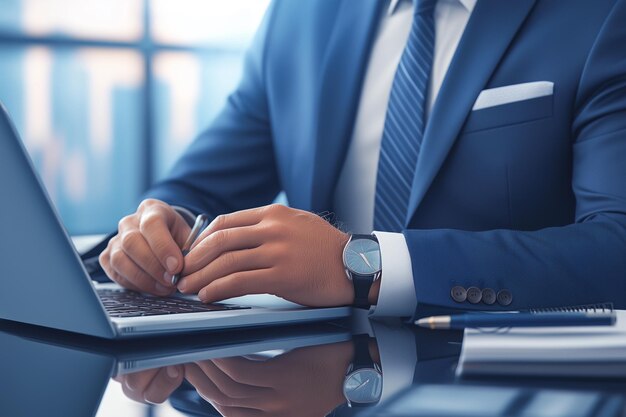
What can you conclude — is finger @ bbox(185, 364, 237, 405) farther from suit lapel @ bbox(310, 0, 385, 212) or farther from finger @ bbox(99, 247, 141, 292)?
suit lapel @ bbox(310, 0, 385, 212)

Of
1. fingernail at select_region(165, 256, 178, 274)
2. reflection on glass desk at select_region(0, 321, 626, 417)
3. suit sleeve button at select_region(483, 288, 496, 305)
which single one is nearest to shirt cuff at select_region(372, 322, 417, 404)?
reflection on glass desk at select_region(0, 321, 626, 417)

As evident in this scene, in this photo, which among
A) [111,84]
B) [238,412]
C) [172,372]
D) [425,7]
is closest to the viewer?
[238,412]

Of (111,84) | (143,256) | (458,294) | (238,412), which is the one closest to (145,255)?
(143,256)

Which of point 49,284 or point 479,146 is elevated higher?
point 49,284

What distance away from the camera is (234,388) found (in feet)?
1.63

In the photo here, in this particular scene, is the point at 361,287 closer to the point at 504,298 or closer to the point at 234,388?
the point at 504,298

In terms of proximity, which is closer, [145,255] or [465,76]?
[145,255]

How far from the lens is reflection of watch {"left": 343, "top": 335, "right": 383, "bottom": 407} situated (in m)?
0.45

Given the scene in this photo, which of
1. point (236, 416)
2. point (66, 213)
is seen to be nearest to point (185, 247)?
point (236, 416)

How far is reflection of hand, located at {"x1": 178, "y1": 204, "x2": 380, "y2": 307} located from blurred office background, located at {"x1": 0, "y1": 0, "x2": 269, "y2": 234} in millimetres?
2578

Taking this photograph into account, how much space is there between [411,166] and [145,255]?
1.68 feet

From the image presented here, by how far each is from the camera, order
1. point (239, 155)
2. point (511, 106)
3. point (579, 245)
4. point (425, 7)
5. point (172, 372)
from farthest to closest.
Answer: point (239, 155)
point (425, 7)
point (511, 106)
point (579, 245)
point (172, 372)

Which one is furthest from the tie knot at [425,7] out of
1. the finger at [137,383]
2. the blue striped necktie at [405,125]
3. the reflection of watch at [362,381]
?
the finger at [137,383]

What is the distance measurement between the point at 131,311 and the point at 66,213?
2.68 m
